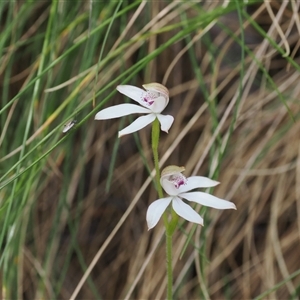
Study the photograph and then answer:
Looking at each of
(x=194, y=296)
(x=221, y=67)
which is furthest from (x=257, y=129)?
(x=194, y=296)

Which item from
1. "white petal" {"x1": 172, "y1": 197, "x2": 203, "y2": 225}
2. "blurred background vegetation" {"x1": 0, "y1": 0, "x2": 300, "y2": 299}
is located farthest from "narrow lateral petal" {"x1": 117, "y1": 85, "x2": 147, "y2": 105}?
"blurred background vegetation" {"x1": 0, "y1": 0, "x2": 300, "y2": 299}

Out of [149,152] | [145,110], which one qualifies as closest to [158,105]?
[145,110]

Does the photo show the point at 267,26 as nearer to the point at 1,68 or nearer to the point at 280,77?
the point at 280,77

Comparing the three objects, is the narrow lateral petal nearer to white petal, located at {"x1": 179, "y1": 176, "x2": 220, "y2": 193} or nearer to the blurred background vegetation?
white petal, located at {"x1": 179, "y1": 176, "x2": 220, "y2": 193}

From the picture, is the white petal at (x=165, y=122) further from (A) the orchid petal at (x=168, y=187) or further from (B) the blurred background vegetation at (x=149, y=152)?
(B) the blurred background vegetation at (x=149, y=152)

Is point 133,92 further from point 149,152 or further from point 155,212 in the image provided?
point 149,152
